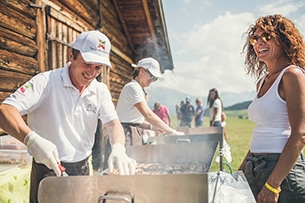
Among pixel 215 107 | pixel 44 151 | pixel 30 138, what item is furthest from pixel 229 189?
pixel 215 107

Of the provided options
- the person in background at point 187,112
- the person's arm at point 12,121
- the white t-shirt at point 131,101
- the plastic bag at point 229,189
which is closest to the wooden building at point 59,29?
the white t-shirt at point 131,101

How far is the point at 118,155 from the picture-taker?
1857 millimetres

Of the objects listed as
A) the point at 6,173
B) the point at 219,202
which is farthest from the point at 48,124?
the point at 219,202

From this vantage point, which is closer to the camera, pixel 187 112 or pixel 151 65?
pixel 151 65

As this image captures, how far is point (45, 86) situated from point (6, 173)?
966mm

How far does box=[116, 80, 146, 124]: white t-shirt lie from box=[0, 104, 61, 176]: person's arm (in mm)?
1981

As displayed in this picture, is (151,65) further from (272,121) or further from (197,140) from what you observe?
(272,121)

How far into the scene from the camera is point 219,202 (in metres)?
1.50

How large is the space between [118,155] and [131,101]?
5.90 feet

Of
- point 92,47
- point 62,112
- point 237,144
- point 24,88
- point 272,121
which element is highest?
point 92,47

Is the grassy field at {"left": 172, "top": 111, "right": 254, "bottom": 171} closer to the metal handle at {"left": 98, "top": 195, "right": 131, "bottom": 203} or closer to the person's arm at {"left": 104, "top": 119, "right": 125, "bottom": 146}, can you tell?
the person's arm at {"left": 104, "top": 119, "right": 125, "bottom": 146}

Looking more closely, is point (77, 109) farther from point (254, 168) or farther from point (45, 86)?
point (254, 168)

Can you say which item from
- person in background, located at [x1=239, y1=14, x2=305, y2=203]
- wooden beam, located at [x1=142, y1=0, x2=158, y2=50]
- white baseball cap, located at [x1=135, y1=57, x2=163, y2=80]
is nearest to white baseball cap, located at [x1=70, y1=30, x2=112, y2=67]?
person in background, located at [x1=239, y1=14, x2=305, y2=203]

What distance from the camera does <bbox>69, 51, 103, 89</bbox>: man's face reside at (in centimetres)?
195
